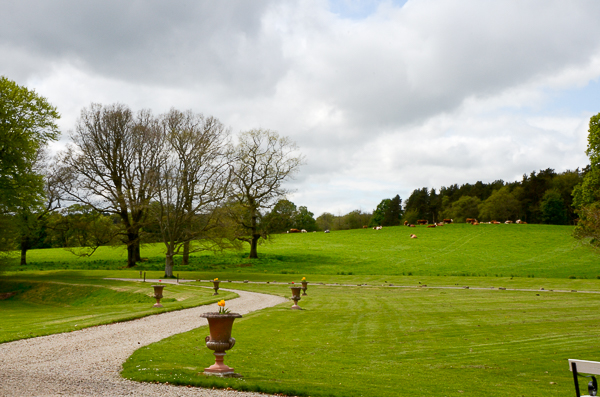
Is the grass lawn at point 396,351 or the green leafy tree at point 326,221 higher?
the green leafy tree at point 326,221

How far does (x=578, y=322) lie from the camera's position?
671 inches

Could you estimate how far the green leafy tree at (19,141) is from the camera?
36.4 m

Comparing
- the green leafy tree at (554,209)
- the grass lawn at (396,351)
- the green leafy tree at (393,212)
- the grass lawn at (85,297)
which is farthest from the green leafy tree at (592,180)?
the green leafy tree at (393,212)

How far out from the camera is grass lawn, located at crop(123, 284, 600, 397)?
29.6 feet

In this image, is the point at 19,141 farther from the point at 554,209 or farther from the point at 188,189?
the point at 554,209

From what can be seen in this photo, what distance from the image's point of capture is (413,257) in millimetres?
60750

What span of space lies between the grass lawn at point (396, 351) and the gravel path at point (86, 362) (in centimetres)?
52

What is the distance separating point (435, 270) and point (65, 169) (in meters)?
40.1

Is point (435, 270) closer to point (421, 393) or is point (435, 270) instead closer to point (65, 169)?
point (65, 169)

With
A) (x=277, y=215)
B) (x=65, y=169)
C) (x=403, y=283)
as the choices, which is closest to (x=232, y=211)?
(x=277, y=215)

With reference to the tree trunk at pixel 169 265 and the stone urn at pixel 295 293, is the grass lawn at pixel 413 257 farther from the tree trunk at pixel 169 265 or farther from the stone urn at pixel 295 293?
the stone urn at pixel 295 293

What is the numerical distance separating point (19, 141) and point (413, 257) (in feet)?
151

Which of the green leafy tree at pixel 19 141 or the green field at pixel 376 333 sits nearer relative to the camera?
the green field at pixel 376 333

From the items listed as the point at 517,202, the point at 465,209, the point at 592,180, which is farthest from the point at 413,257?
the point at 465,209
